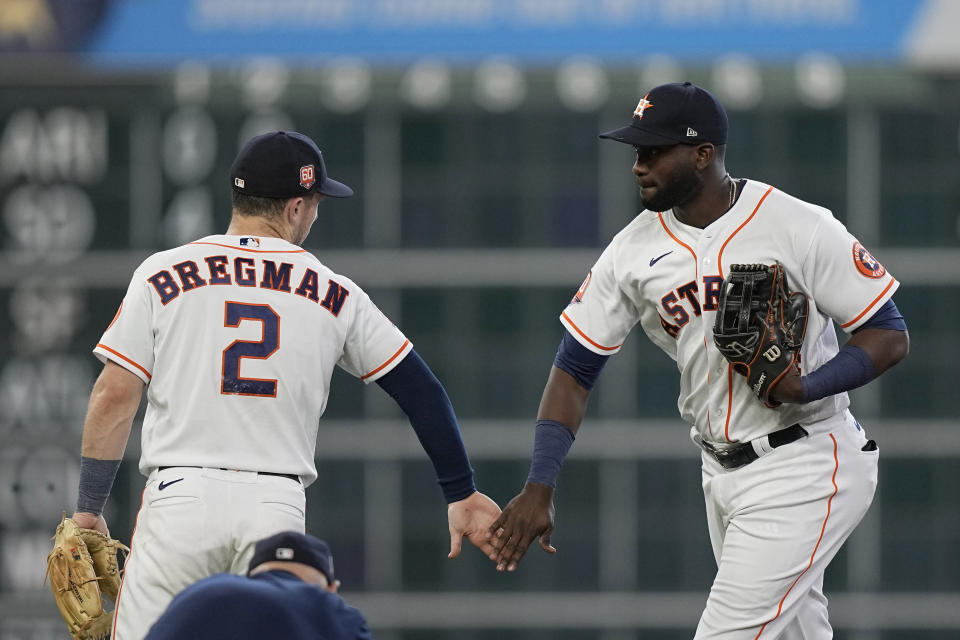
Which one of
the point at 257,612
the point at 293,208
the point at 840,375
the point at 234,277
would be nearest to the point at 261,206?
the point at 293,208

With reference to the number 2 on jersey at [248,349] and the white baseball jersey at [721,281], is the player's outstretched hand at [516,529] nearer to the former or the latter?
the white baseball jersey at [721,281]

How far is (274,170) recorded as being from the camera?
4586 mm

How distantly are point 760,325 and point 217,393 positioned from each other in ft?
4.80

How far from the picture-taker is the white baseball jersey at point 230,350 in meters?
4.36

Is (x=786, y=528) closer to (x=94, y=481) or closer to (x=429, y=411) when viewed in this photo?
(x=429, y=411)

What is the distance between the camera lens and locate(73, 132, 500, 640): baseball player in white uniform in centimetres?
429

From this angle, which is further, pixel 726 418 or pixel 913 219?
pixel 913 219

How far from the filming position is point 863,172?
14219mm

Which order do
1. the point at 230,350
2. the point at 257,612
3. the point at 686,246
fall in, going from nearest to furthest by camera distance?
1. the point at 257,612
2. the point at 230,350
3. the point at 686,246

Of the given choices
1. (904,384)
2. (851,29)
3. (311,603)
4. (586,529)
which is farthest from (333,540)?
(311,603)

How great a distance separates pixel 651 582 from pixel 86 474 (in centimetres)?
1054

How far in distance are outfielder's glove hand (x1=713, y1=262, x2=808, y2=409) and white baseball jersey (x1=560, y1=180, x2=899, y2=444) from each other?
100 mm

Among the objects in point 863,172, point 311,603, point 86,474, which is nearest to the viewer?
point 311,603

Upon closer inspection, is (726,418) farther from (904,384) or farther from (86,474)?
(904,384)
